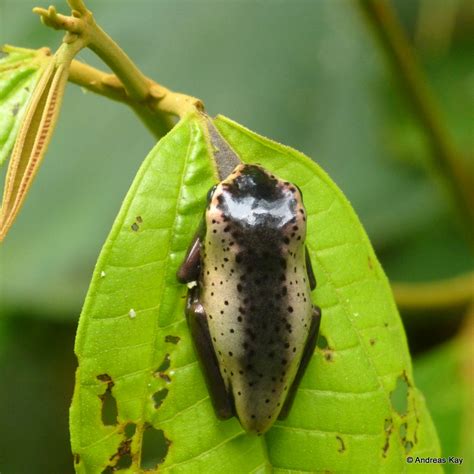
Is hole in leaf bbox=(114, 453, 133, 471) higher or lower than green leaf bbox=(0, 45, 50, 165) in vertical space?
lower

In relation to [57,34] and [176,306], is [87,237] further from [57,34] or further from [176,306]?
[176,306]

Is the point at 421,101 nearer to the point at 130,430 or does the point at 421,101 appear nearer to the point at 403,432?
the point at 403,432

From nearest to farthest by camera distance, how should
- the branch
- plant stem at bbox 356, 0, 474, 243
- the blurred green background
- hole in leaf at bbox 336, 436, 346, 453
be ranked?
1. hole in leaf at bbox 336, 436, 346, 453
2. plant stem at bbox 356, 0, 474, 243
3. the branch
4. the blurred green background

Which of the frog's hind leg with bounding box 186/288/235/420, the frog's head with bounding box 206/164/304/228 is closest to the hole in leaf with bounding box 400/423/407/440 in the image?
the frog's hind leg with bounding box 186/288/235/420

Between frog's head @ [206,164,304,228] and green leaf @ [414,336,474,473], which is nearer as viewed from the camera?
frog's head @ [206,164,304,228]

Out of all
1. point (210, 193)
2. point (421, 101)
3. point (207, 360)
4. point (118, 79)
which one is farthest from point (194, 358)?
point (421, 101)

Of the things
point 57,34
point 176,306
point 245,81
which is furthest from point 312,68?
point 176,306

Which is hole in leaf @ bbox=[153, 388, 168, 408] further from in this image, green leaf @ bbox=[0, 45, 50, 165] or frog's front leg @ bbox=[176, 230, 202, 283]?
green leaf @ bbox=[0, 45, 50, 165]

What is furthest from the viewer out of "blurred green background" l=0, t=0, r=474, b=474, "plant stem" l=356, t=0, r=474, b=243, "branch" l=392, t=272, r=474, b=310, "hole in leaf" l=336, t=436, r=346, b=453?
"blurred green background" l=0, t=0, r=474, b=474
